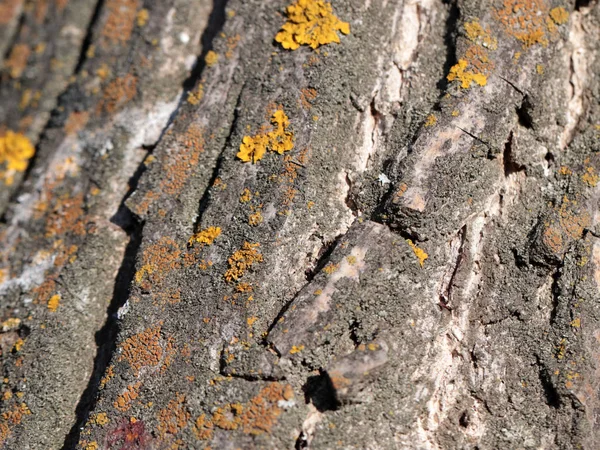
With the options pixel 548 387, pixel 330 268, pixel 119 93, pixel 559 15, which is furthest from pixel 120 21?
pixel 548 387

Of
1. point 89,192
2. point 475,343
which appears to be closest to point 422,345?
point 475,343

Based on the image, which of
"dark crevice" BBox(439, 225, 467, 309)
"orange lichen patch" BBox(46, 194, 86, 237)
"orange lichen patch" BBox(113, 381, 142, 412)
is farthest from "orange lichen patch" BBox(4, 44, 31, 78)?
"dark crevice" BBox(439, 225, 467, 309)

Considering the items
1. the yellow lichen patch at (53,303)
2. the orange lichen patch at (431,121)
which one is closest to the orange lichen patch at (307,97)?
the orange lichen patch at (431,121)

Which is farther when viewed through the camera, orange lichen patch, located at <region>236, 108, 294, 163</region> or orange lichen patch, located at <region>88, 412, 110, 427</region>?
orange lichen patch, located at <region>236, 108, 294, 163</region>

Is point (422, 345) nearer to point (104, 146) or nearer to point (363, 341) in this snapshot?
point (363, 341)

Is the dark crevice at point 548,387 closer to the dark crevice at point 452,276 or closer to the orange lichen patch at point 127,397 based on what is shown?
the dark crevice at point 452,276

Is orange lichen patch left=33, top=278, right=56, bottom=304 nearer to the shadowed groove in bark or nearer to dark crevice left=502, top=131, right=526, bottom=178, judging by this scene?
the shadowed groove in bark
